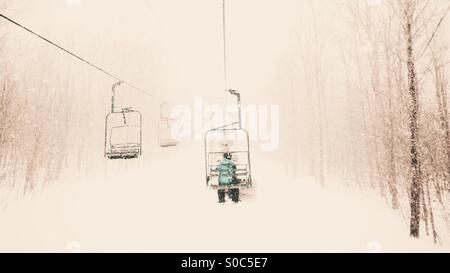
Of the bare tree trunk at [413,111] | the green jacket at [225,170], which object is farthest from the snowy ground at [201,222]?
the bare tree trunk at [413,111]

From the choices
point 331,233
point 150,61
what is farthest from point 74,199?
point 150,61

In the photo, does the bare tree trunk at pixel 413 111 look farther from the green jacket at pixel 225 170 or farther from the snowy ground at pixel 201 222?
the green jacket at pixel 225 170

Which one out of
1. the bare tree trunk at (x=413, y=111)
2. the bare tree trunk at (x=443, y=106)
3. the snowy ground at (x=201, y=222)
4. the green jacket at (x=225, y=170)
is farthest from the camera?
the green jacket at (x=225, y=170)

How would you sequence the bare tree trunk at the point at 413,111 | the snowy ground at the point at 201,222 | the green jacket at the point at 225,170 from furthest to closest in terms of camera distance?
the green jacket at the point at 225,170, the snowy ground at the point at 201,222, the bare tree trunk at the point at 413,111

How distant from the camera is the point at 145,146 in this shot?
118 feet

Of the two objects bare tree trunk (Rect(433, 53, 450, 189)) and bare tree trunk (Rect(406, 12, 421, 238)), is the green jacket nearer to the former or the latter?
bare tree trunk (Rect(406, 12, 421, 238))

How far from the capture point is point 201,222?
10.7 meters

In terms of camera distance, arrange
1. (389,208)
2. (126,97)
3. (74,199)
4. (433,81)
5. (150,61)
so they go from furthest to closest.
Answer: (150,61), (126,97), (74,199), (389,208), (433,81)

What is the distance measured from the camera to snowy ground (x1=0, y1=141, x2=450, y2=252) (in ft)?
28.6

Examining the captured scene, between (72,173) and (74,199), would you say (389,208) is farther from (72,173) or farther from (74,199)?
(72,173)

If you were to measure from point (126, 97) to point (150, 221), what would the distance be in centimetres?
1807

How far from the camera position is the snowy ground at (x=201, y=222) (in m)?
8.71

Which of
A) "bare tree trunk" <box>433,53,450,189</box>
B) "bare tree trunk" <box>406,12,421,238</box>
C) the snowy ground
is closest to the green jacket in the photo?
the snowy ground
